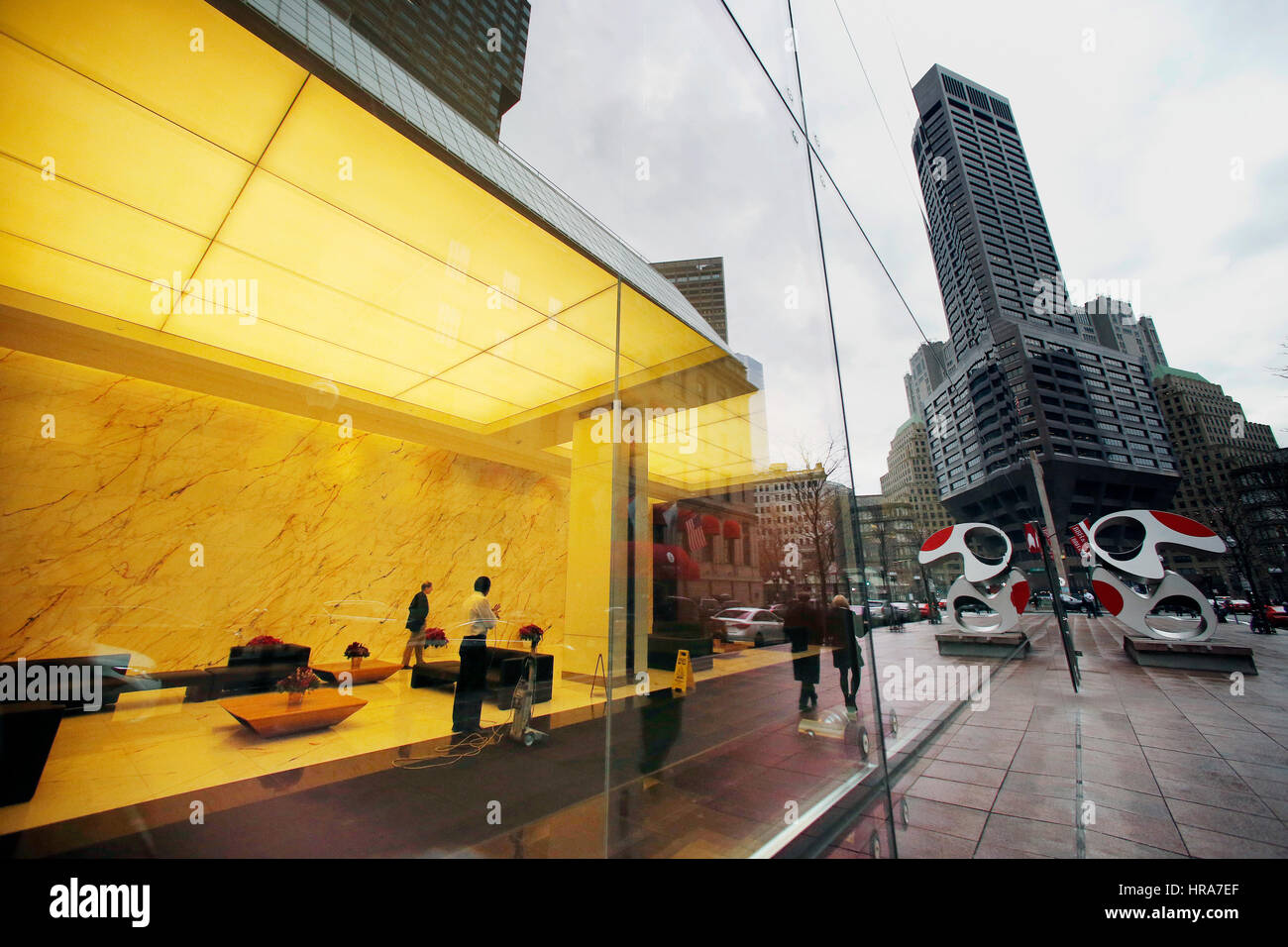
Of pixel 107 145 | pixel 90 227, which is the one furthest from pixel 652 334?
pixel 90 227

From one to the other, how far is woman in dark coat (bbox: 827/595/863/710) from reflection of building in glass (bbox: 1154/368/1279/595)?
17.9 m

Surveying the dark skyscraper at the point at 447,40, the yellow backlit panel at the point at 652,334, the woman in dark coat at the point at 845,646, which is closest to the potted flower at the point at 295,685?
the yellow backlit panel at the point at 652,334

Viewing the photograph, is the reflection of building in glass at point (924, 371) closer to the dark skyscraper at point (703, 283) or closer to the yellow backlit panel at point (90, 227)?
the dark skyscraper at point (703, 283)

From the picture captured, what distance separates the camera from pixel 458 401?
8.15 m

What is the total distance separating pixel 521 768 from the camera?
378cm

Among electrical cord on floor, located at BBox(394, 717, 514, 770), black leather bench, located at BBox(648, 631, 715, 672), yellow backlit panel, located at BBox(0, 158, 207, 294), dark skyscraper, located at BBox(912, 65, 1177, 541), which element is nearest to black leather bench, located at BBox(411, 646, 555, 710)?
electrical cord on floor, located at BBox(394, 717, 514, 770)

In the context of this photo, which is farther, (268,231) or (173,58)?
(268,231)

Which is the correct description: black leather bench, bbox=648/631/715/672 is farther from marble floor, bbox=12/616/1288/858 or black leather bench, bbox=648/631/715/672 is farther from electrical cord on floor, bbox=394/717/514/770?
electrical cord on floor, bbox=394/717/514/770

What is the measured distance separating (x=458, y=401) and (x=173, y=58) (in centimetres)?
550

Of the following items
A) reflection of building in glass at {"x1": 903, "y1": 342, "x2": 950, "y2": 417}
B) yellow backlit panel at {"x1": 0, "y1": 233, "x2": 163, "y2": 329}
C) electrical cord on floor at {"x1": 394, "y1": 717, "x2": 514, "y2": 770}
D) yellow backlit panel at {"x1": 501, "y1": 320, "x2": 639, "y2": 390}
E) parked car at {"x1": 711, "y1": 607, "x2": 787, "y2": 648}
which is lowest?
electrical cord on floor at {"x1": 394, "y1": 717, "x2": 514, "y2": 770}

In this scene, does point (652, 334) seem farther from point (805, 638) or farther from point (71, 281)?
point (71, 281)

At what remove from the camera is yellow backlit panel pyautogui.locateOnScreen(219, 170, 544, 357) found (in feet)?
13.1
